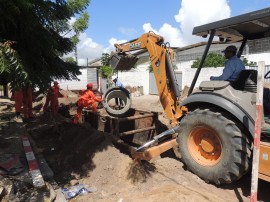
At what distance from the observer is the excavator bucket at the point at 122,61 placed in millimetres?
7652

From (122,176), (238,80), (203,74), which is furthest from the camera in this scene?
(203,74)

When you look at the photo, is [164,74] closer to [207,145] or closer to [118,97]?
[207,145]

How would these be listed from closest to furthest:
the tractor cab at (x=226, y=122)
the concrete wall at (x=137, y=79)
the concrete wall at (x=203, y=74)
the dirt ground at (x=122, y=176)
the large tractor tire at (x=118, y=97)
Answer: the tractor cab at (x=226, y=122), the dirt ground at (x=122, y=176), the large tractor tire at (x=118, y=97), the concrete wall at (x=203, y=74), the concrete wall at (x=137, y=79)

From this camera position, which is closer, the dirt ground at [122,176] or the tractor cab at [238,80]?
the tractor cab at [238,80]

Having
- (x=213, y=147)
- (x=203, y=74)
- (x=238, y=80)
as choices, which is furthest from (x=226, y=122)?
(x=203, y=74)

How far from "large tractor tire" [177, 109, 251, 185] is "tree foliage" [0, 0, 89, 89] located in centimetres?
232

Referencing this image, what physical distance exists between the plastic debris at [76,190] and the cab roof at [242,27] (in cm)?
307

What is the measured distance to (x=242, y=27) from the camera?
4879 mm

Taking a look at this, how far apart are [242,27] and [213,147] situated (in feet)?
6.59

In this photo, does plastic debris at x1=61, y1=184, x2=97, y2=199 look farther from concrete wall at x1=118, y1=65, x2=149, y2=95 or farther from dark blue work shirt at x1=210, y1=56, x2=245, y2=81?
concrete wall at x1=118, y1=65, x2=149, y2=95

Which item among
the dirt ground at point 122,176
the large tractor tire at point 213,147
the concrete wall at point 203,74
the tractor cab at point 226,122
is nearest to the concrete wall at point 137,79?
the concrete wall at point 203,74

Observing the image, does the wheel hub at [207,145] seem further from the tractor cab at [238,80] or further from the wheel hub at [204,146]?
the tractor cab at [238,80]

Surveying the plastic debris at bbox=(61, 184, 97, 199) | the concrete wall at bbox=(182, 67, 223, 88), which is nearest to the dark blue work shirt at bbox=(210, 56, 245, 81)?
the plastic debris at bbox=(61, 184, 97, 199)

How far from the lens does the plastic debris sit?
14.8ft
